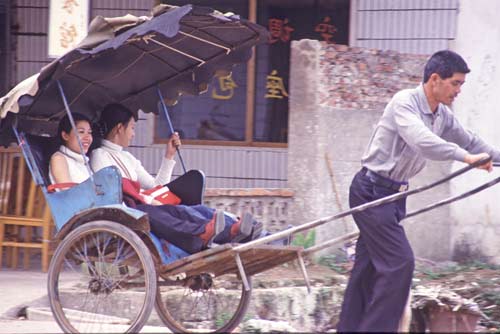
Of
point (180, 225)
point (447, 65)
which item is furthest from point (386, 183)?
point (180, 225)

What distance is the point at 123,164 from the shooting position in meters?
6.17

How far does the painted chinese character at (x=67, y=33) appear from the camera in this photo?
702 cm

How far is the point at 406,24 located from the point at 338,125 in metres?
1.40

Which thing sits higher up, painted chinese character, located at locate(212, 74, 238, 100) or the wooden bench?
painted chinese character, located at locate(212, 74, 238, 100)

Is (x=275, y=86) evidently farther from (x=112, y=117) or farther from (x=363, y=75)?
(x=112, y=117)

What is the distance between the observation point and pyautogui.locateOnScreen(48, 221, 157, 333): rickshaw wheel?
5.24 metres

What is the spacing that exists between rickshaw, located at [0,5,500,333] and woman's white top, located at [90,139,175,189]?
26cm

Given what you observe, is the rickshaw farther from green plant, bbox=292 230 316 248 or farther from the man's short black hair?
green plant, bbox=292 230 316 248

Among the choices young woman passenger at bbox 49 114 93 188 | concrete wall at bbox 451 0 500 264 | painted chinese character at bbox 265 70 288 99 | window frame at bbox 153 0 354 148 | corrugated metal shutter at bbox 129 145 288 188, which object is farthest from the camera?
painted chinese character at bbox 265 70 288 99

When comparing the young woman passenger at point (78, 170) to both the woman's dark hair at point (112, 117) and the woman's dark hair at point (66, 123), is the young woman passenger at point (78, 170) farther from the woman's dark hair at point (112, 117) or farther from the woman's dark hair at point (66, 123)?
the woman's dark hair at point (112, 117)

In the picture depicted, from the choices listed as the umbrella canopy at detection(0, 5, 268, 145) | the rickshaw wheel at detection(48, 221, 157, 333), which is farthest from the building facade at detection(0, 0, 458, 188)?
the rickshaw wheel at detection(48, 221, 157, 333)

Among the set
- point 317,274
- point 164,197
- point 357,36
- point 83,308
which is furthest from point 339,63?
point 83,308

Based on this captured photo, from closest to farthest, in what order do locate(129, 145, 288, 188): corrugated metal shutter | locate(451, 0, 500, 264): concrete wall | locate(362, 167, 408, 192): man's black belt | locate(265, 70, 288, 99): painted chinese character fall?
1. locate(362, 167, 408, 192): man's black belt
2. locate(451, 0, 500, 264): concrete wall
3. locate(129, 145, 288, 188): corrugated metal shutter
4. locate(265, 70, 288, 99): painted chinese character

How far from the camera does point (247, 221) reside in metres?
5.43
